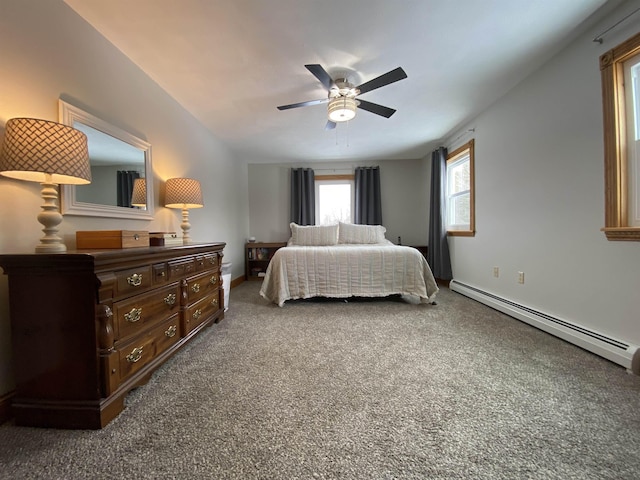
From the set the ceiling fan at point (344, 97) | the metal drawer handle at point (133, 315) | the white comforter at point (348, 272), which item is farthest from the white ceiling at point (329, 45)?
the metal drawer handle at point (133, 315)

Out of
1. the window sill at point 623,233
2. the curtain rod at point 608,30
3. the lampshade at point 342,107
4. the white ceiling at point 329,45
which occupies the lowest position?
the window sill at point 623,233

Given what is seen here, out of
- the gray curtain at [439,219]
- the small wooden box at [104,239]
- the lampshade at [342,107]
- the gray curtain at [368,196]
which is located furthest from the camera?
the gray curtain at [368,196]

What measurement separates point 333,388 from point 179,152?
2.69 meters

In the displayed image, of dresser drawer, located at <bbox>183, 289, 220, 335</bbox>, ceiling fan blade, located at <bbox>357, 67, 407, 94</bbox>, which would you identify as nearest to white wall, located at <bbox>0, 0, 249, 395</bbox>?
dresser drawer, located at <bbox>183, 289, 220, 335</bbox>

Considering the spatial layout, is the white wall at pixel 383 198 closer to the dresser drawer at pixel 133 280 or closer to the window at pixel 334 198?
the window at pixel 334 198

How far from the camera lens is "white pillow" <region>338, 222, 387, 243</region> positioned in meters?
4.16

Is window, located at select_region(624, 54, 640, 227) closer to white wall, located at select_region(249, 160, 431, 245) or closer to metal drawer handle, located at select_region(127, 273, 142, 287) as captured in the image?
metal drawer handle, located at select_region(127, 273, 142, 287)

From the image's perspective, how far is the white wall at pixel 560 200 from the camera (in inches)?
65.6

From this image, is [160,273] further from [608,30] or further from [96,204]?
[608,30]

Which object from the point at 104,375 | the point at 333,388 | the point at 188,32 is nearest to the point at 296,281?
the point at 333,388

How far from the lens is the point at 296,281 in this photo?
3.02 metres

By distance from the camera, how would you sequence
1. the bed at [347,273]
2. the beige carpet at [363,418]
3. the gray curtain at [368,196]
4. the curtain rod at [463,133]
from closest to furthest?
the beige carpet at [363,418], the bed at [347,273], the curtain rod at [463,133], the gray curtain at [368,196]

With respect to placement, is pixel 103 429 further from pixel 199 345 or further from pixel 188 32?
pixel 188 32

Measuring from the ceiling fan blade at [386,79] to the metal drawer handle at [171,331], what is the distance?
2.29 metres
